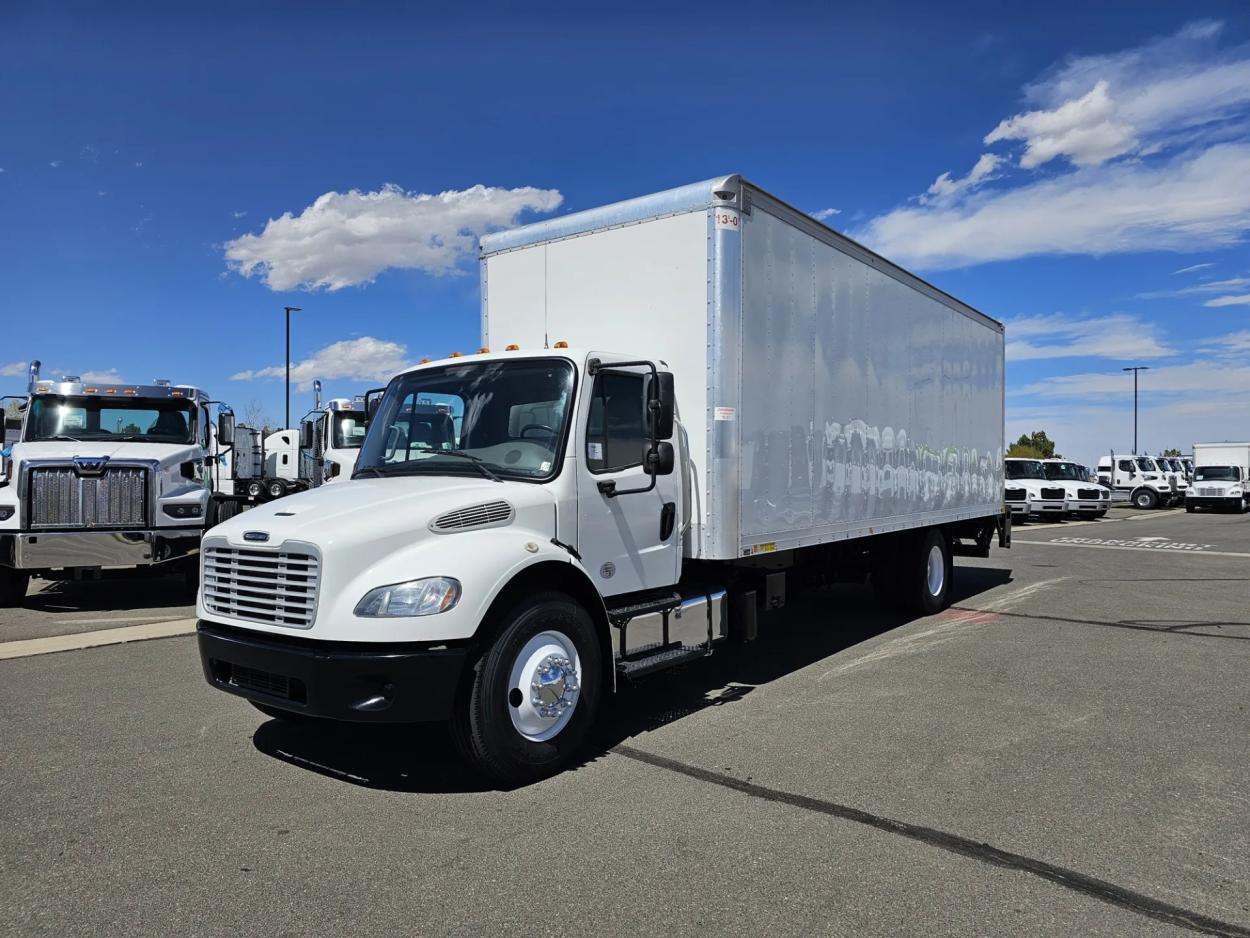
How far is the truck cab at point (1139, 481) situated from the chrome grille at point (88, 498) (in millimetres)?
38930

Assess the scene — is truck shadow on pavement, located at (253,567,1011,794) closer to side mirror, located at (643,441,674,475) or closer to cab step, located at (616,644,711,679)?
cab step, located at (616,644,711,679)

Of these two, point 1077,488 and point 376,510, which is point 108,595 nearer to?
point 376,510

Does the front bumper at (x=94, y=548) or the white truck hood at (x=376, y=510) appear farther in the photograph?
the front bumper at (x=94, y=548)

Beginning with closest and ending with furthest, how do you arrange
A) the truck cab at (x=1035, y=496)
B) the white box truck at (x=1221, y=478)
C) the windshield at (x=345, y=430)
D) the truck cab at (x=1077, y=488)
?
1. the windshield at (x=345, y=430)
2. the truck cab at (x=1035, y=496)
3. the truck cab at (x=1077, y=488)
4. the white box truck at (x=1221, y=478)

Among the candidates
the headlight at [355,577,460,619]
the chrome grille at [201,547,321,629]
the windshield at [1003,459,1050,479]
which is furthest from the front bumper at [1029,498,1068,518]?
the chrome grille at [201,547,321,629]

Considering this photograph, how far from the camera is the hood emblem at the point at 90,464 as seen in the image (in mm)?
10273

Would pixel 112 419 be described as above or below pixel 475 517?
above

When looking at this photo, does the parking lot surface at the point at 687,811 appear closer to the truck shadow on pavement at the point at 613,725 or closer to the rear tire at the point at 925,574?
the truck shadow on pavement at the point at 613,725

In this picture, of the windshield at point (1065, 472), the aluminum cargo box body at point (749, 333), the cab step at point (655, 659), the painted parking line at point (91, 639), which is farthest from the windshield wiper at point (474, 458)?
the windshield at point (1065, 472)

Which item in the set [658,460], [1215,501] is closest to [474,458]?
[658,460]

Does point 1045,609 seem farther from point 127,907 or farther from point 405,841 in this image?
point 127,907

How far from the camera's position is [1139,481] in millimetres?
40719

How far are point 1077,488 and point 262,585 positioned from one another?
31.5m

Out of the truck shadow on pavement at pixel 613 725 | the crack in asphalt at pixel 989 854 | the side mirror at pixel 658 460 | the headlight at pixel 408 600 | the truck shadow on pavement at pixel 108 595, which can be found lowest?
the truck shadow on pavement at pixel 108 595
